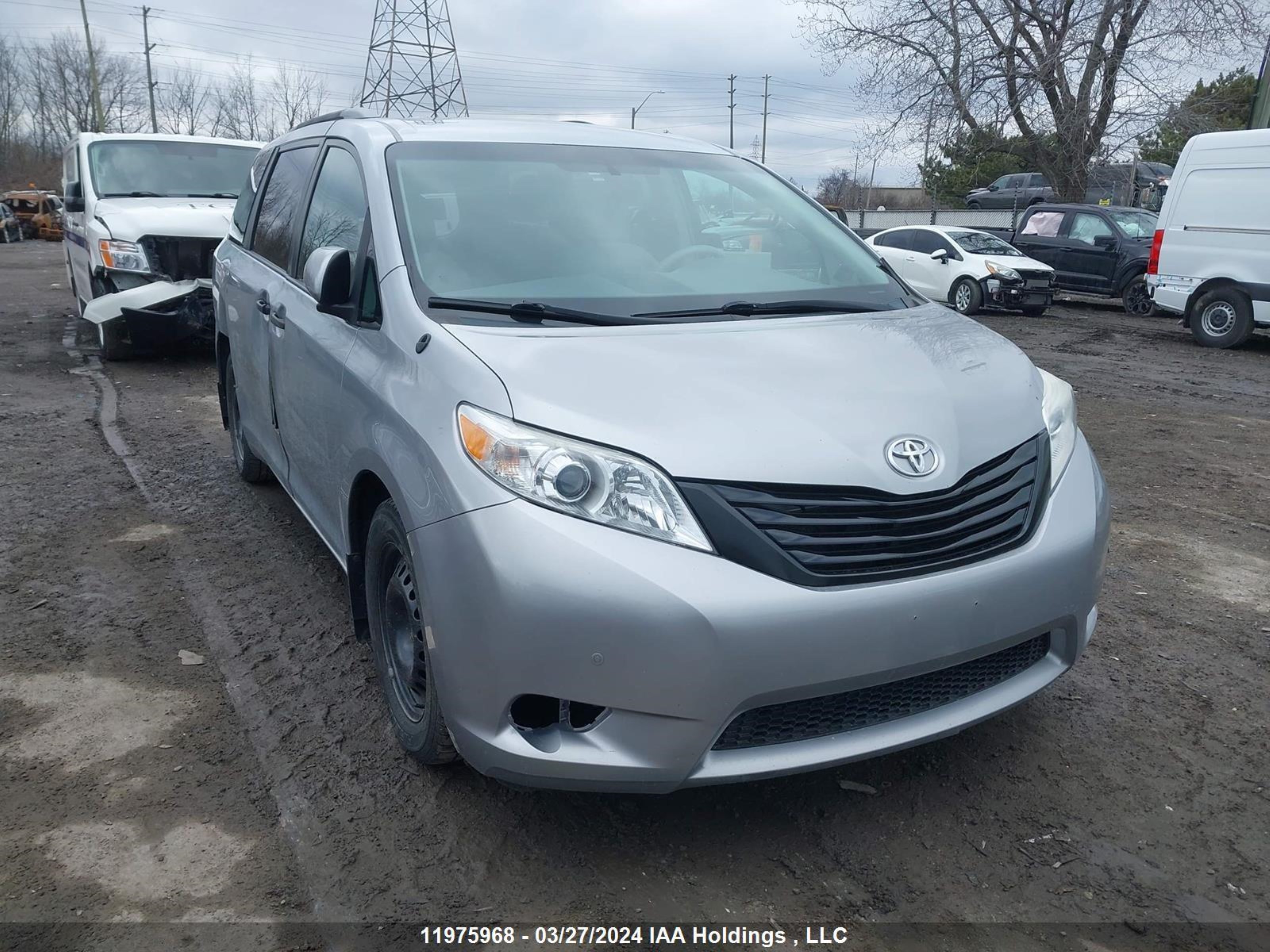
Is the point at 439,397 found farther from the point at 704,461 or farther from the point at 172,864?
the point at 172,864

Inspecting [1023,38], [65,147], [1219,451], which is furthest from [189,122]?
[1219,451]

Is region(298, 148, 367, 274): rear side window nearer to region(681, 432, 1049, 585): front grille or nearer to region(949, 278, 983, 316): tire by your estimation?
region(681, 432, 1049, 585): front grille

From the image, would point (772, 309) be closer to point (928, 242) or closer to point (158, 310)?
point (158, 310)

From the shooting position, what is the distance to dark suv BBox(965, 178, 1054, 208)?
3278 centimetres

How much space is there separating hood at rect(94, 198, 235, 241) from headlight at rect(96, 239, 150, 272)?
6cm

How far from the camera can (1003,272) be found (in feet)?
51.8

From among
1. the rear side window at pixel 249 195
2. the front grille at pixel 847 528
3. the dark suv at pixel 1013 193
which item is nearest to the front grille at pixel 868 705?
the front grille at pixel 847 528

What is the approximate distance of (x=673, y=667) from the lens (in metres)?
2.17

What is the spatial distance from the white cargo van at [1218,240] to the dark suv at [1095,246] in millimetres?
3329

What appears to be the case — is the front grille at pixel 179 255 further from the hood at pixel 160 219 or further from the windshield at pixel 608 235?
the windshield at pixel 608 235

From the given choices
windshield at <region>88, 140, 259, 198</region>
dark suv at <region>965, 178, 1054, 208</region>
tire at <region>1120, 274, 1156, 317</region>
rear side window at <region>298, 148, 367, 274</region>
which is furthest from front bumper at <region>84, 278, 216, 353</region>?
dark suv at <region>965, 178, 1054, 208</region>

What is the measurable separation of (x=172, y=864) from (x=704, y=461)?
5.39 ft

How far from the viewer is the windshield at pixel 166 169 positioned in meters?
9.56

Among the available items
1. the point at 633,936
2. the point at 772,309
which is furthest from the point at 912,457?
the point at 633,936
